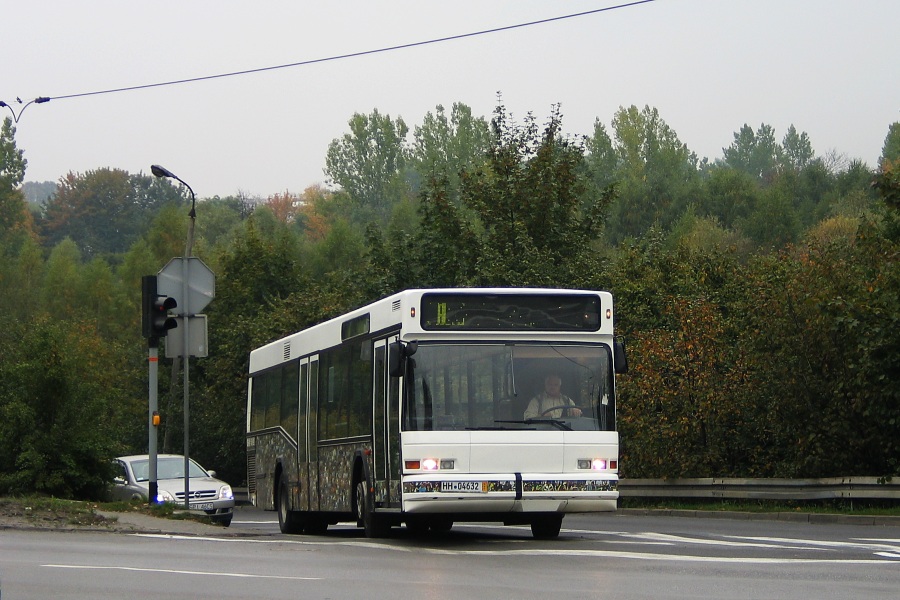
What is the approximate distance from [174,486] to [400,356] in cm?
1057

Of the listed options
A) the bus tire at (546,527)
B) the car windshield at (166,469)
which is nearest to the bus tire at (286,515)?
the car windshield at (166,469)

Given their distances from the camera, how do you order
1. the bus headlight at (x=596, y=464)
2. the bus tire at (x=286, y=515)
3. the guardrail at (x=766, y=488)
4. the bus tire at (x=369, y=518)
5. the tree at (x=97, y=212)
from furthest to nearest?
the tree at (x=97, y=212)
the guardrail at (x=766, y=488)
the bus tire at (x=286, y=515)
the bus tire at (x=369, y=518)
the bus headlight at (x=596, y=464)

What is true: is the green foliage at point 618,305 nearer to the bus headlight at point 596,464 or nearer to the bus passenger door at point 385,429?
the bus passenger door at point 385,429

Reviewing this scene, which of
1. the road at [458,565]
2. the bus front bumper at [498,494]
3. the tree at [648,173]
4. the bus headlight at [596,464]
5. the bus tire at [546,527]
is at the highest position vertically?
the tree at [648,173]

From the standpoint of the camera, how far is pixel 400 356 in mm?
16234

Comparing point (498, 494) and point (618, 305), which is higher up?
point (618, 305)

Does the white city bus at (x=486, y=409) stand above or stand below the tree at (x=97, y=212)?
below

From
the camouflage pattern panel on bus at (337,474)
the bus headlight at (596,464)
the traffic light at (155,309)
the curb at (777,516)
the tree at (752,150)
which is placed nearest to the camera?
the bus headlight at (596,464)

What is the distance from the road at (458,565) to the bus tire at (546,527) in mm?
274

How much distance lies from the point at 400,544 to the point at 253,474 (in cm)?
849

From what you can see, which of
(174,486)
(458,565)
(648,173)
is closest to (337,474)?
(458,565)

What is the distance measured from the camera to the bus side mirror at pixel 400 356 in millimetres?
16188

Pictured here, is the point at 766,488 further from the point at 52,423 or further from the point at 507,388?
the point at 52,423

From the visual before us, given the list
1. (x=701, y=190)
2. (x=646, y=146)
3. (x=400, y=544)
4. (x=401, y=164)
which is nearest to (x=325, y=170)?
(x=401, y=164)
